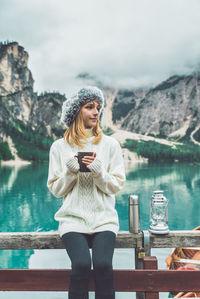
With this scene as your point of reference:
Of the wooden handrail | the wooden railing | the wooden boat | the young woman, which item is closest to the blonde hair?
the young woman

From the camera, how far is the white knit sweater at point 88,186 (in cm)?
220

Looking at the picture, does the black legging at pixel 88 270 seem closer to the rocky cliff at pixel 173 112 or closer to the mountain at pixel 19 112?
the mountain at pixel 19 112

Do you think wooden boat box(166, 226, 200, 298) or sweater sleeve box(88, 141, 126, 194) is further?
wooden boat box(166, 226, 200, 298)

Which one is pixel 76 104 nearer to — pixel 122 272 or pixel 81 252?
pixel 81 252

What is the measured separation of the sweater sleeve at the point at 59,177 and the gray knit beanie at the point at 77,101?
341mm

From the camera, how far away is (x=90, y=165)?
2174mm

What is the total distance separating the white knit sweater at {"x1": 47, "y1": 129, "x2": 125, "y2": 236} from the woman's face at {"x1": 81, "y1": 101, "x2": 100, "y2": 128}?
0.19 meters

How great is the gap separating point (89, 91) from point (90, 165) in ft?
2.58

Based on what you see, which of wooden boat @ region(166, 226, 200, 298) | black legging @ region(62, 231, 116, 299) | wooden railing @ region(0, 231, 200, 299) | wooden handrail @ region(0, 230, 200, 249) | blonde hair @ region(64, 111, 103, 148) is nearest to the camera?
black legging @ region(62, 231, 116, 299)

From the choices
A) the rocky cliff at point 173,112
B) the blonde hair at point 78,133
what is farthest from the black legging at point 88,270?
the rocky cliff at point 173,112

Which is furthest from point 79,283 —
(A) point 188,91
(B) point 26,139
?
(A) point 188,91

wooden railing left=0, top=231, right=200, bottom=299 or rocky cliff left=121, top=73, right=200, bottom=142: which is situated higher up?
rocky cliff left=121, top=73, right=200, bottom=142

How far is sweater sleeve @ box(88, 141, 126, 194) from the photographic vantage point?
220 centimetres

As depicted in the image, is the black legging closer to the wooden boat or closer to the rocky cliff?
the wooden boat
